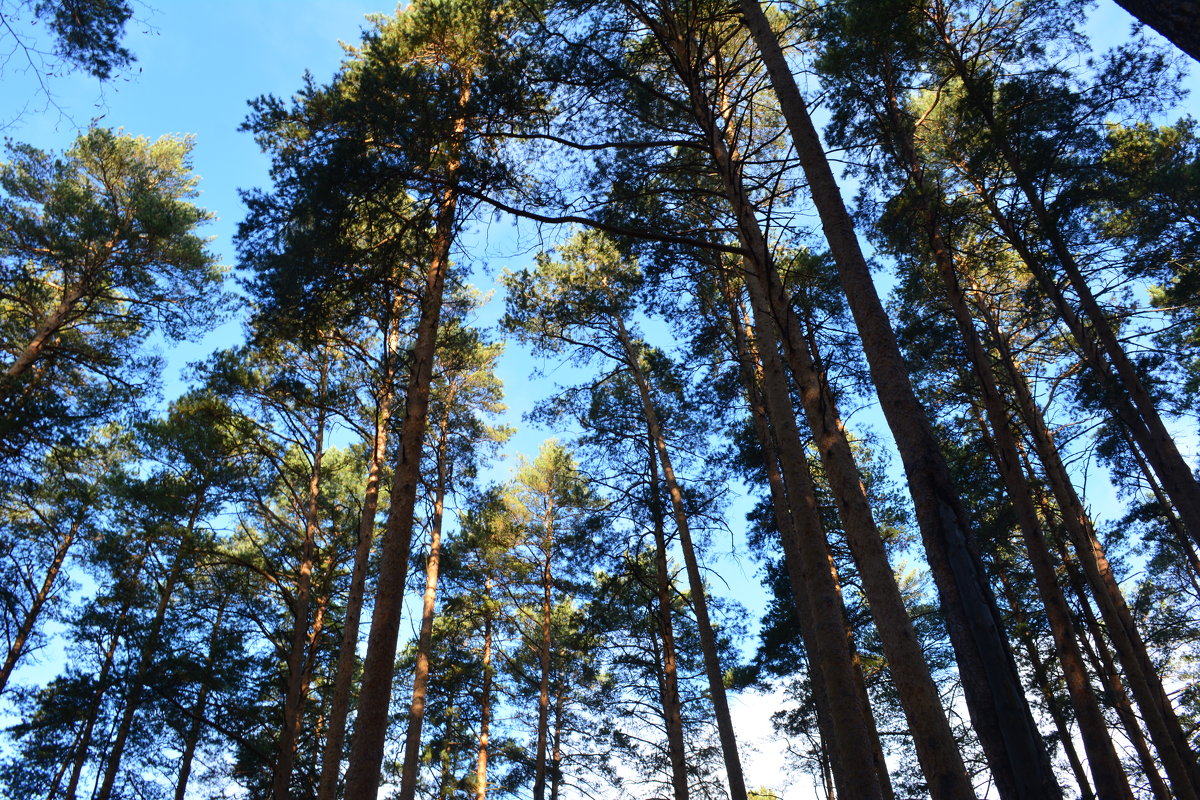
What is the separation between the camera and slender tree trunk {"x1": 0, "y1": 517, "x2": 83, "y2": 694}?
41.8ft

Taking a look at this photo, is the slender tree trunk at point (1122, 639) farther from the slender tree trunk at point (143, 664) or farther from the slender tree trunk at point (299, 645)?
the slender tree trunk at point (143, 664)

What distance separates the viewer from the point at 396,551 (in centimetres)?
632

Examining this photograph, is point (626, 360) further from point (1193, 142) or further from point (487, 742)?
point (1193, 142)

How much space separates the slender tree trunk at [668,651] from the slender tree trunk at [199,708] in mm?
8152

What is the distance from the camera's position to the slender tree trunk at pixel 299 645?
31.0 feet

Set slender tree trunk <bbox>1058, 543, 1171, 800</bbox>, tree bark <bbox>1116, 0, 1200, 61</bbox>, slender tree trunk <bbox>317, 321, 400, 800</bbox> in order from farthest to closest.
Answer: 1. slender tree trunk <bbox>1058, 543, 1171, 800</bbox>
2. slender tree trunk <bbox>317, 321, 400, 800</bbox>
3. tree bark <bbox>1116, 0, 1200, 61</bbox>

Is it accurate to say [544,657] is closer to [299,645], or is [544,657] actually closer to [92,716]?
[299,645]

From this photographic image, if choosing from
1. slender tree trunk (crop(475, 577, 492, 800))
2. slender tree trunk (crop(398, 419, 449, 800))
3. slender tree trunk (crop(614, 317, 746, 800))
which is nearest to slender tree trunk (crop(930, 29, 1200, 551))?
slender tree trunk (crop(614, 317, 746, 800))

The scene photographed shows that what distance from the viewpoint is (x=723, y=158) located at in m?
6.55

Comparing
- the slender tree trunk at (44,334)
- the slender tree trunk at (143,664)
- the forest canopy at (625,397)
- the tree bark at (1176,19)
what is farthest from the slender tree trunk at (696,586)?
the slender tree trunk at (44,334)

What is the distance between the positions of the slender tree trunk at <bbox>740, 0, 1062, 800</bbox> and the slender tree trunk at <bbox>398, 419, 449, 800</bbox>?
1001cm

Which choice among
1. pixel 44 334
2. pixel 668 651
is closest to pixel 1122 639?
pixel 668 651

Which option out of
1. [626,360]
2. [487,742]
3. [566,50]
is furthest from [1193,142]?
[487,742]

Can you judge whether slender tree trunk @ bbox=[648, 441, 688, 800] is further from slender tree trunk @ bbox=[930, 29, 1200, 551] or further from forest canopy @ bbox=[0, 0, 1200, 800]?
slender tree trunk @ bbox=[930, 29, 1200, 551]
